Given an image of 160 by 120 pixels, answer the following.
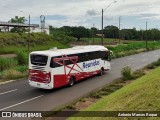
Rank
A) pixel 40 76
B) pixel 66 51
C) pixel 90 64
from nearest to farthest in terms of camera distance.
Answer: pixel 40 76
pixel 66 51
pixel 90 64

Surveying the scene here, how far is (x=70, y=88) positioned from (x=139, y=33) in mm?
160797

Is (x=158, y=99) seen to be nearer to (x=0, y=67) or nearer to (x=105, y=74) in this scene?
(x=105, y=74)

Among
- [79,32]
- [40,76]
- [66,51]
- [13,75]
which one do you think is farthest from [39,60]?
[79,32]

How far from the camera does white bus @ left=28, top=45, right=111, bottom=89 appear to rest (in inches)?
858

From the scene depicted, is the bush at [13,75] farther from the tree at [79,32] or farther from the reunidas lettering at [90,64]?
the tree at [79,32]

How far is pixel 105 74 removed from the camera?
3178 cm

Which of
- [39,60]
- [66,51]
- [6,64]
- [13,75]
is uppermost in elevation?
[66,51]

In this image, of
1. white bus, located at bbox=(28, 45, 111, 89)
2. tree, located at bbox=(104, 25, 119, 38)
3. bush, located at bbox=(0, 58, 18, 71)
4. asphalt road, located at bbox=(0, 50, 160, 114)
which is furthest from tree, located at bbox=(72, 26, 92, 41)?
asphalt road, located at bbox=(0, 50, 160, 114)

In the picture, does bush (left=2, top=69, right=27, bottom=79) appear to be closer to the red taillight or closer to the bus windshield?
the red taillight

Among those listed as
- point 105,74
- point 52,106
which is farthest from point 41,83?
point 105,74

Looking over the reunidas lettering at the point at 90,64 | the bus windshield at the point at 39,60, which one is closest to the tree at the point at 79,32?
the reunidas lettering at the point at 90,64

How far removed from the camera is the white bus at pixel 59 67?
21797 mm

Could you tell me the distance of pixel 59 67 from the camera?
74.2 feet

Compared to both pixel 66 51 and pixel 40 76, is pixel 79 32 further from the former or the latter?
pixel 40 76
